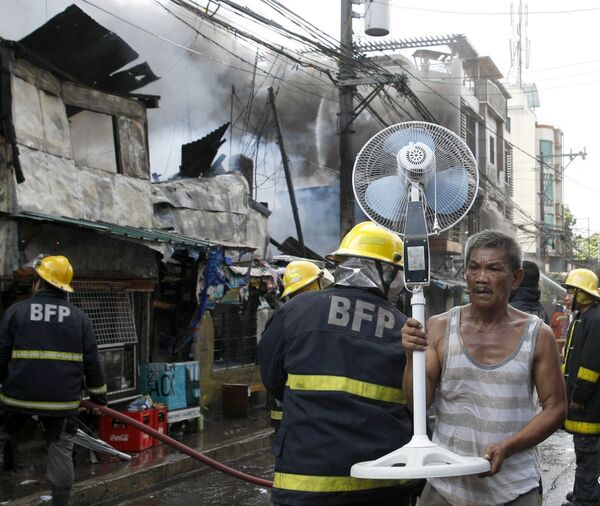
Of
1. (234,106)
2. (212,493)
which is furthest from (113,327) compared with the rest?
(234,106)

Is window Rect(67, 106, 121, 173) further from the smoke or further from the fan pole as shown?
the fan pole

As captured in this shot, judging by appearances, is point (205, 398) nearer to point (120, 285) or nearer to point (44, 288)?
point (120, 285)

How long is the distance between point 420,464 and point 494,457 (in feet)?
0.92

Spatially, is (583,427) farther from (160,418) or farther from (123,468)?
(160,418)

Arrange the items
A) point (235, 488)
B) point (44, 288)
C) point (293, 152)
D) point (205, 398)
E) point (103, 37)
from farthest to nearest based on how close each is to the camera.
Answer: point (293, 152) < point (205, 398) < point (103, 37) < point (235, 488) < point (44, 288)

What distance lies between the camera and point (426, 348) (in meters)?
3.04

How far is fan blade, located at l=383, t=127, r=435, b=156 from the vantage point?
3.74 metres

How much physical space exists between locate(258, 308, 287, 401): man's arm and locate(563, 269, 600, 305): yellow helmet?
377 centimetres

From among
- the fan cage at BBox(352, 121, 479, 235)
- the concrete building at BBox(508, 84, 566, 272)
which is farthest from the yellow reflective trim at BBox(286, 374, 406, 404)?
the concrete building at BBox(508, 84, 566, 272)

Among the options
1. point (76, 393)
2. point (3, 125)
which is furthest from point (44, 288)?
point (3, 125)

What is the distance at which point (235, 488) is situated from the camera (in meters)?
8.16

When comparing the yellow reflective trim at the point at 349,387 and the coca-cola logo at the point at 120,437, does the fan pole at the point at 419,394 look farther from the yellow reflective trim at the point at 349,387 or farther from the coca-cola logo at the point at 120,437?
the coca-cola logo at the point at 120,437

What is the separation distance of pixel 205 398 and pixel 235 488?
4.35m

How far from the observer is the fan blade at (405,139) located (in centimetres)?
374
